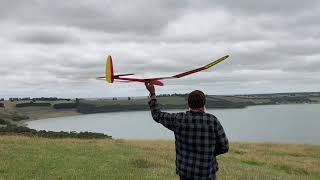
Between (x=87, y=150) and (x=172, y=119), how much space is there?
17.3 metres

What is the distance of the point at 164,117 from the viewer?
704 centimetres

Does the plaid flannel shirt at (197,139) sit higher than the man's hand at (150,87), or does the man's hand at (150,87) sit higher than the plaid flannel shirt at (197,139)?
the man's hand at (150,87)

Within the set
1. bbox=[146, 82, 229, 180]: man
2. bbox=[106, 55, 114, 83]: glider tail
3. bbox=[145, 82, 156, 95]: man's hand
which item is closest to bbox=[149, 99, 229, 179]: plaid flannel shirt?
bbox=[146, 82, 229, 180]: man

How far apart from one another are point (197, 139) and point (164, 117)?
623 millimetres

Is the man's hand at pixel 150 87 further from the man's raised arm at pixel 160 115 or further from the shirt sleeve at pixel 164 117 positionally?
the shirt sleeve at pixel 164 117

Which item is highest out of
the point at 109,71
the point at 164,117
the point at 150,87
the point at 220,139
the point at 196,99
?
the point at 109,71

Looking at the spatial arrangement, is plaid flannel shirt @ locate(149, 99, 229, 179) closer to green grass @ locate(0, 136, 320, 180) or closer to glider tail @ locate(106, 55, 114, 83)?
glider tail @ locate(106, 55, 114, 83)

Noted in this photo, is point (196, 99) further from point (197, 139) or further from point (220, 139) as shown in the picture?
point (220, 139)

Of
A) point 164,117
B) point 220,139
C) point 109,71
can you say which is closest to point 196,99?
point 164,117

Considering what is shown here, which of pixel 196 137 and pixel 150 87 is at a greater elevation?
pixel 150 87

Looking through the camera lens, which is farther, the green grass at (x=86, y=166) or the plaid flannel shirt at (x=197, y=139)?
the green grass at (x=86, y=166)

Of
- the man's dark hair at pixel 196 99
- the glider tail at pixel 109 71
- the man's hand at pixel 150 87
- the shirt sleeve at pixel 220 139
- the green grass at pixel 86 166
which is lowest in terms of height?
the green grass at pixel 86 166

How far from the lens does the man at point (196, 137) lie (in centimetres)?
693

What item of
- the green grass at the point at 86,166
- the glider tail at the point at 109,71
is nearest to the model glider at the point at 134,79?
the glider tail at the point at 109,71
